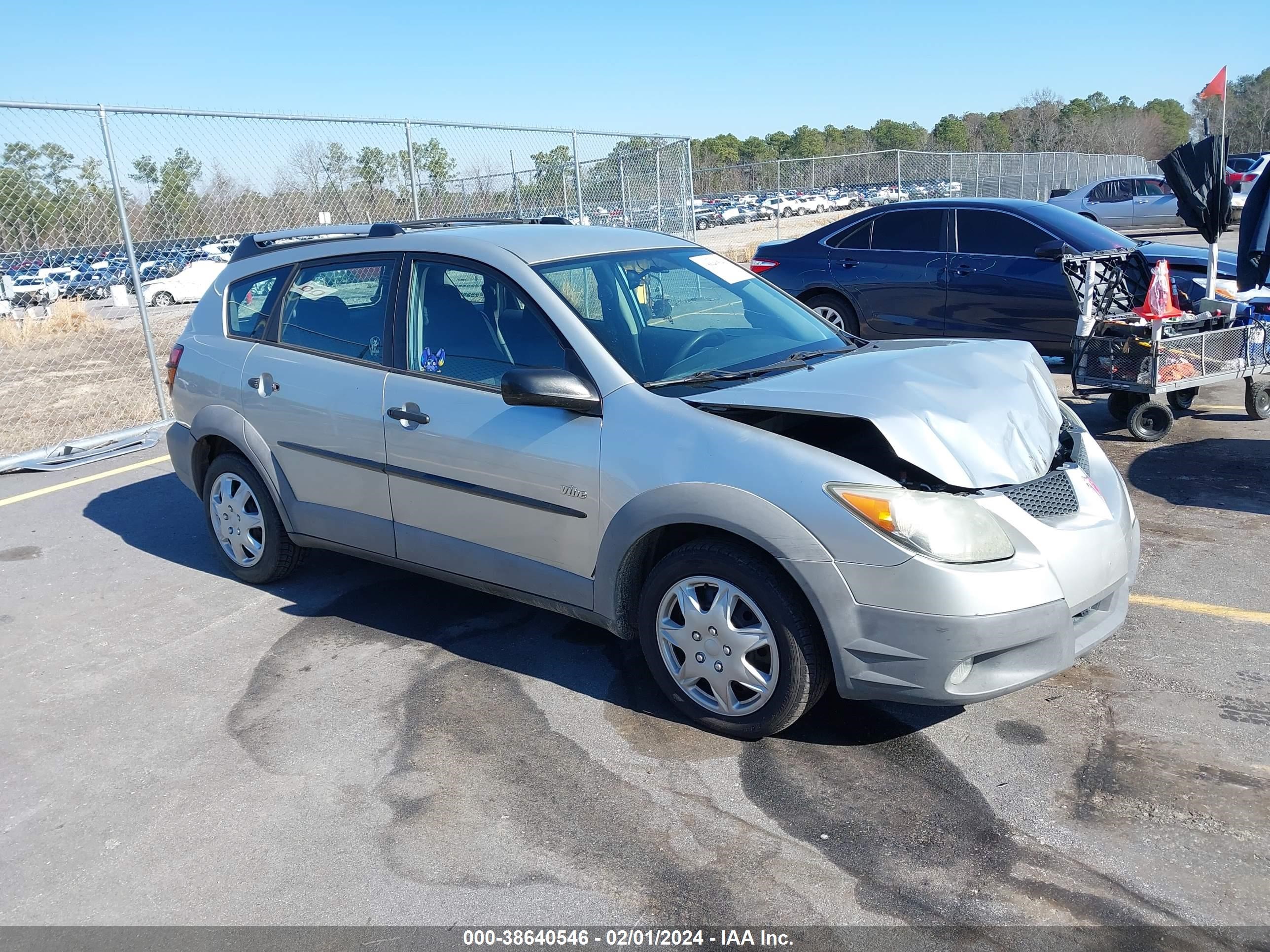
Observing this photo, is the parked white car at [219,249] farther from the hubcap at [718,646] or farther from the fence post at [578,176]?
the hubcap at [718,646]

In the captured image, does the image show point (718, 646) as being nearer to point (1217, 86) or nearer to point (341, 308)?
point (341, 308)

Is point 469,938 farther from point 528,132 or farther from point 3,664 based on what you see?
point 528,132

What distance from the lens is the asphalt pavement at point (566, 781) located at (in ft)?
9.58

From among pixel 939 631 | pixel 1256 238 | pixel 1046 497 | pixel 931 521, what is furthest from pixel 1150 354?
pixel 939 631

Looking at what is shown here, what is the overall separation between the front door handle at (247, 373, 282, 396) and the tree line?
44186 millimetres

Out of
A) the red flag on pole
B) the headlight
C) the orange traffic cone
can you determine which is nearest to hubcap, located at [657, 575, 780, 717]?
the headlight

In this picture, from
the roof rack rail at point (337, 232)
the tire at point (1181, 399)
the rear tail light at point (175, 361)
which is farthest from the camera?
the tire at point (1181, 399)

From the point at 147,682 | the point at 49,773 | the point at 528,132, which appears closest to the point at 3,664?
the point at 147,682

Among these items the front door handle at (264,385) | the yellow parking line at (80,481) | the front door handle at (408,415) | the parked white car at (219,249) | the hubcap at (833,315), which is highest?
the parked white car at (219,249)

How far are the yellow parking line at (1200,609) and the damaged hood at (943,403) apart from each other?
107 centimetres

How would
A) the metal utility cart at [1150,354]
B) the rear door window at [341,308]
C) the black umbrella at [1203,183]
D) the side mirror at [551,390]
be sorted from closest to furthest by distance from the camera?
1. the side mirror at [551,390]
2. the rear door window at [341,308]
3. the metal utility cart at [1150,354]
4. the black umbrella at [1203,183]

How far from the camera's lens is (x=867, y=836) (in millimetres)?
3135

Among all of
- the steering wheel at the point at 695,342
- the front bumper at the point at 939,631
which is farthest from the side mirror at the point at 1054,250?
the front bumper at the point at 939,631

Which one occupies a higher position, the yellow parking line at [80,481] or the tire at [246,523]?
the tire at [246,523]
